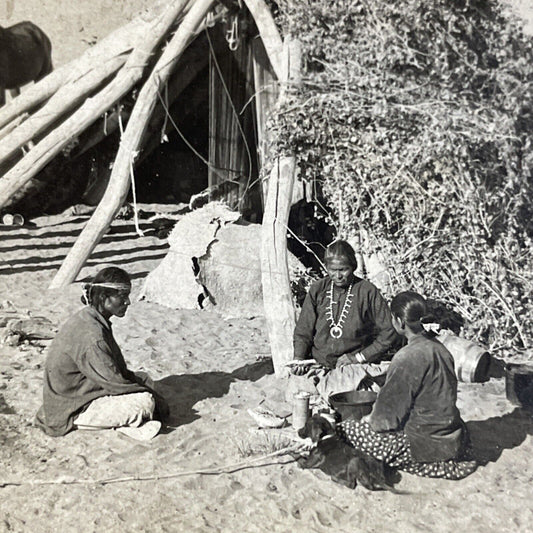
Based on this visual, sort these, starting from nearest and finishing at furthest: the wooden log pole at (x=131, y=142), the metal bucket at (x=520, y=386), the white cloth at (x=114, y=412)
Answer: the white cloth at (x=114, y=412) → the metal bucket at (x=520, y=386) → the wooden log pole at (x=131, y=142)

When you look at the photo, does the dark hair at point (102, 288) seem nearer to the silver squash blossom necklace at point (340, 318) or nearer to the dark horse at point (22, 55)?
the silver squash blossom necklace at point (340, 318)

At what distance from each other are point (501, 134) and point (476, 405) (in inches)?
79.3

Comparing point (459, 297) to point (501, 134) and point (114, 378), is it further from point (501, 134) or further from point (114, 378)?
point (114, 378)

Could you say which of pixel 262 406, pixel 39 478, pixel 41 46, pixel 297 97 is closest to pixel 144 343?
pixel 262 406

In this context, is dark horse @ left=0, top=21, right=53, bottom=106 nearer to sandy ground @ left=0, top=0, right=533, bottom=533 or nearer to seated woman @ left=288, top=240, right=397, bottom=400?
sandy ground @ left=0, top=0, right=533, bottom=533

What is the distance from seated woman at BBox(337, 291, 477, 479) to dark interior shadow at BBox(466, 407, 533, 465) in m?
0.43

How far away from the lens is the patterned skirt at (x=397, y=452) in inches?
136

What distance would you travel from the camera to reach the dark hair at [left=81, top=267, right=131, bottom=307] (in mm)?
3809

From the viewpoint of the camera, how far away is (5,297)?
20.9 feet

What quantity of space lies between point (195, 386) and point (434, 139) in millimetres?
2585

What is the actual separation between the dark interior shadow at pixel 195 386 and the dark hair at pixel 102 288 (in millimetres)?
929

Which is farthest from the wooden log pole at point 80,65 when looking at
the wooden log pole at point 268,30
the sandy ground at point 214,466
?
the sandy ground at point 214,466

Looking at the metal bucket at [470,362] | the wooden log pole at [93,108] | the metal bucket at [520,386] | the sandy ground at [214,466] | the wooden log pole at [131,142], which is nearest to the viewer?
the sandy ground at [214,466]

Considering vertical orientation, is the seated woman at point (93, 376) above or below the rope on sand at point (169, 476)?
above
